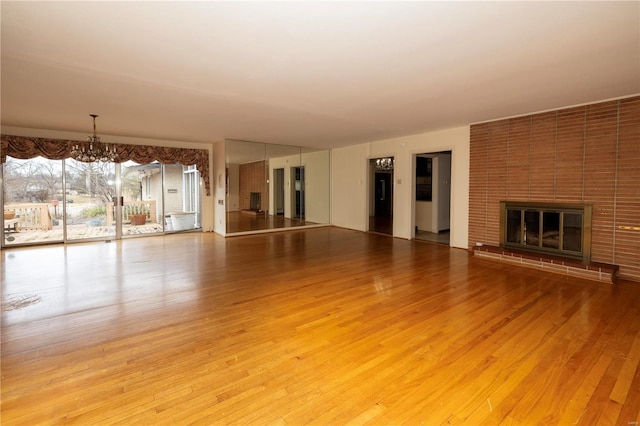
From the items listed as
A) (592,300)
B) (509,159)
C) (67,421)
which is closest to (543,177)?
(509,159)

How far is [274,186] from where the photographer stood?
396 inches

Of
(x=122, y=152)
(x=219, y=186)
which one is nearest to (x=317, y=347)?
(x=219, y=186)

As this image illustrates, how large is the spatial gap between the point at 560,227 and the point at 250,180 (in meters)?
6.87

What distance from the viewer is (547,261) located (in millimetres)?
4746

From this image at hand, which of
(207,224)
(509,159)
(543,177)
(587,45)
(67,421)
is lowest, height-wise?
(67,421)

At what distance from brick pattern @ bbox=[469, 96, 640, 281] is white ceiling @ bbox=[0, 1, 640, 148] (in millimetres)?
377

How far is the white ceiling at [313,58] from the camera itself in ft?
7.29

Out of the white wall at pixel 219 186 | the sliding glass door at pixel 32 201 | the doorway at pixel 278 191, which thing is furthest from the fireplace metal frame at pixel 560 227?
the sliding glass door at pixel 32 201

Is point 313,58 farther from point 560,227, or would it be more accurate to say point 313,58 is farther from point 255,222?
point 255,222

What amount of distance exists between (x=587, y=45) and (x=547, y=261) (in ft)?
10.5

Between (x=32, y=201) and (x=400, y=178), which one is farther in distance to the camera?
(x=400, y=178)

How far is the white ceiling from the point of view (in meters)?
2.22

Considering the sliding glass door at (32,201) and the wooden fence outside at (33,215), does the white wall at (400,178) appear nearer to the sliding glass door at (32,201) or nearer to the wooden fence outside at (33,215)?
the sliding glass door at (32,201)

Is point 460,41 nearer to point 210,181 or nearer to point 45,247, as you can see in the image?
point 210,181
